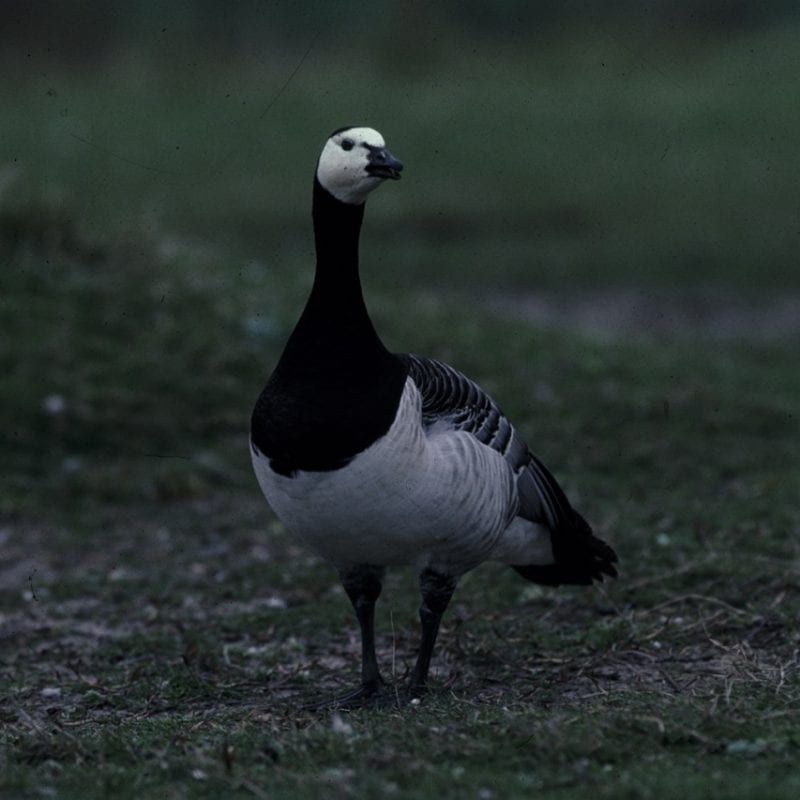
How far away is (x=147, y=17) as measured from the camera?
26.7 metres

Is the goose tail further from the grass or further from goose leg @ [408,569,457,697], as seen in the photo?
goose leg @ [408,569,457,697]

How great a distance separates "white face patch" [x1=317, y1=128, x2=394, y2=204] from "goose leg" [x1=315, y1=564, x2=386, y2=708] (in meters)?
1.22

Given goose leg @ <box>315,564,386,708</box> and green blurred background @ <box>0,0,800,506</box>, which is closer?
goose leg @ <box>315,564,386,708</box>

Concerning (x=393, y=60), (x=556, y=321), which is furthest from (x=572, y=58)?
(x=556, y=321)

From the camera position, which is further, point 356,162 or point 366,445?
point 356,162

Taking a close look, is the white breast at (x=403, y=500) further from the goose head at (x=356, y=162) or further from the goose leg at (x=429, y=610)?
the goose head at (x=356, y=162)

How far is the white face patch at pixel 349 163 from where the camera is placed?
5.16 metres

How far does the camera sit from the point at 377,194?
58.5ft

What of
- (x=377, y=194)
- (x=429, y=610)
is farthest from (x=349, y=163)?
(x=377, y=194)

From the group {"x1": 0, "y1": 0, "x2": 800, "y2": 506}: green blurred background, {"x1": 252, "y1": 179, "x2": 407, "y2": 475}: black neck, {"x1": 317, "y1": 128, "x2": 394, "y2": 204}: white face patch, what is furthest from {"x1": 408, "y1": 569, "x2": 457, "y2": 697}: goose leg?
{"x1": 0, "y1": 0, "x2": 800, "y2": 506}: green blurred background

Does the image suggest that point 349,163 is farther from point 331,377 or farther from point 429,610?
point 429,610

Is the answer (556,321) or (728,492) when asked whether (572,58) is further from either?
(728,492)

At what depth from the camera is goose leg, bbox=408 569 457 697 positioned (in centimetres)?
548

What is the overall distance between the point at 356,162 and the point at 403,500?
1049 mm
